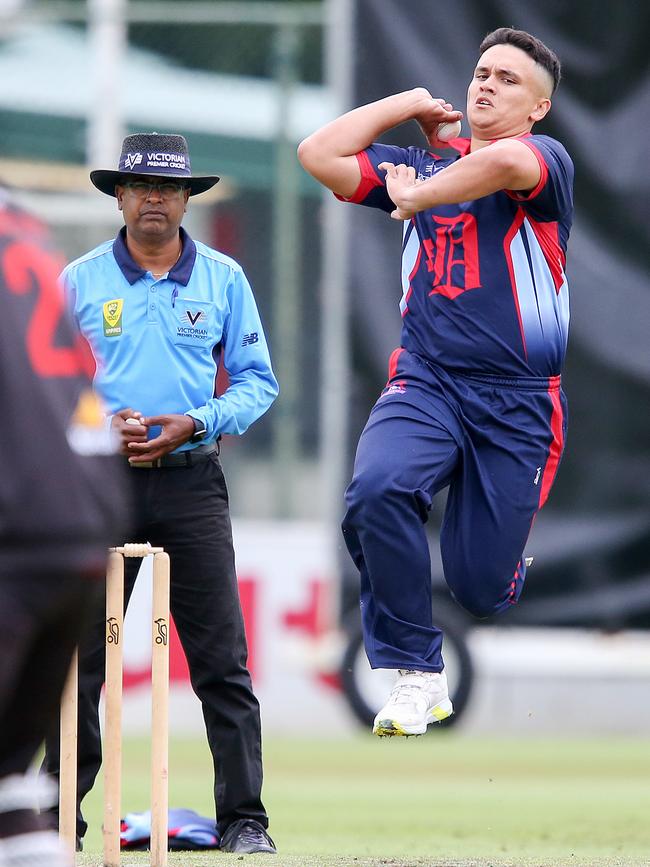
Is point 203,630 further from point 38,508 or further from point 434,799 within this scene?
point 38,508

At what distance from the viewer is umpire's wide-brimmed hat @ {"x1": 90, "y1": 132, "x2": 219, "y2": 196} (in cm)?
506

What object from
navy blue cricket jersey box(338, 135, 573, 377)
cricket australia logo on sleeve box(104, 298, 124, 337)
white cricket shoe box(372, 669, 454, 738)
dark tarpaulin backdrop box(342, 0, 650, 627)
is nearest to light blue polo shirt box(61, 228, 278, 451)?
cricket australia logo on sleeve box(104, 298, 124, 337)

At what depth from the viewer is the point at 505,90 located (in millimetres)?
4629

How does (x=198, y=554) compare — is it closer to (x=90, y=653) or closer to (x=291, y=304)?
(x=90, y=653)

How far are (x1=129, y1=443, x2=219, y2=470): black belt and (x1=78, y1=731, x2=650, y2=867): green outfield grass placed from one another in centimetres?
113

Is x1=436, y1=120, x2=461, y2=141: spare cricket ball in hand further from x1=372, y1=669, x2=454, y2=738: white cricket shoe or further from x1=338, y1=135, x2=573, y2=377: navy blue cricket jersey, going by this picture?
x1=372, y1=669, x2=454, y2=738: white cricket shoe

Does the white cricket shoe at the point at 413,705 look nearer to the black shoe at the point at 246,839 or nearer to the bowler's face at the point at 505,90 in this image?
the black shoe at the point at 246,839

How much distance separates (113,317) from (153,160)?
1.64 feet

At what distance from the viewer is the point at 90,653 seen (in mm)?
4902

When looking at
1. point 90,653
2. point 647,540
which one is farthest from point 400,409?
point 647,540

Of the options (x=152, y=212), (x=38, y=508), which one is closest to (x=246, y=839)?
(x=152, y=212)

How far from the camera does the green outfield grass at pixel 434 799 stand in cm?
516

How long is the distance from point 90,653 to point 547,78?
211 centimetres

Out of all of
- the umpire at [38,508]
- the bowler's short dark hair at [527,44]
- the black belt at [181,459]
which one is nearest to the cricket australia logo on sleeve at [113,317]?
the black belt at [181,459]
